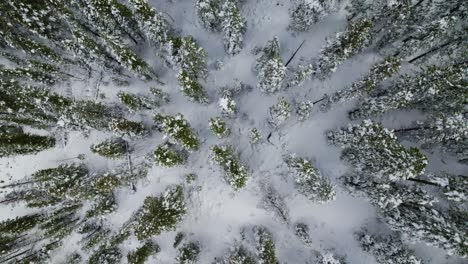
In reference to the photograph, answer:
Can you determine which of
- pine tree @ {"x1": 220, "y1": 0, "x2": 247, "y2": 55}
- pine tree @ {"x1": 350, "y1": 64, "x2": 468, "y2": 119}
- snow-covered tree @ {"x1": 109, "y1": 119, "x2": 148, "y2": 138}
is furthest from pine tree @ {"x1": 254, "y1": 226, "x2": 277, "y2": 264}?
pine tree @ {"x1": 220, "y1": 0, "x2": 247, "y2": 55}

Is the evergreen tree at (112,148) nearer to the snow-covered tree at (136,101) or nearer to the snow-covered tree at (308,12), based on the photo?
the snow-covered tree at (136,101)

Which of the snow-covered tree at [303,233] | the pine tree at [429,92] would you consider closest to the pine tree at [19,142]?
the snow-covered tree at [303,233]

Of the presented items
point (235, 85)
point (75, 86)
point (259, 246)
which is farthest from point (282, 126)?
point (75, 86)

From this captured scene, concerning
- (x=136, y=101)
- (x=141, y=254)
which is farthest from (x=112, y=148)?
(x=141, y=254)

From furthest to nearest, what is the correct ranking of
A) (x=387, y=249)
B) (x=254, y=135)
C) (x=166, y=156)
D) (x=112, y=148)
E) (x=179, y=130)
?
(x=112, y=148)
(x=254, y=135)
(x=387, y=249)
(x=166, y=156)
(x=179, y=130)

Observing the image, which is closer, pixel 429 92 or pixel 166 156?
pixel 429 92

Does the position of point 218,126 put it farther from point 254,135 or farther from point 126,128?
point 126,128
